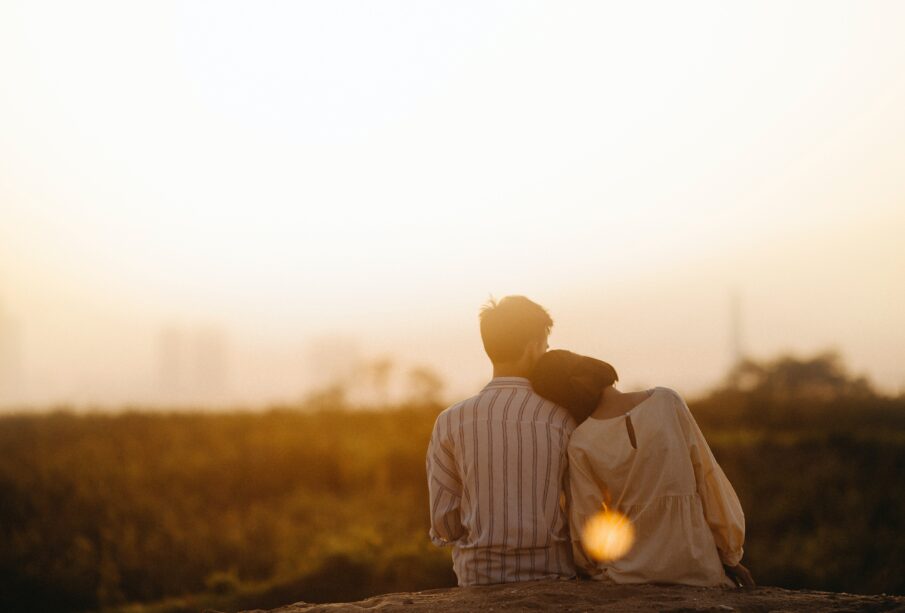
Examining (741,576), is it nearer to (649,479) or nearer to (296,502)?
(649,479)

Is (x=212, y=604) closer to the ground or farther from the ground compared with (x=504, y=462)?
closer to the ground

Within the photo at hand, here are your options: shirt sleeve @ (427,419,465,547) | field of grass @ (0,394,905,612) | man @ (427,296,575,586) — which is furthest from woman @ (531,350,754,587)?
field of grass @ (0,394,905,612)

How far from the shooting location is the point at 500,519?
5535mm

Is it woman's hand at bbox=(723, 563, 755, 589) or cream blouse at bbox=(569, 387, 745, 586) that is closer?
cream blouse at bbox=(569, 387, 745, 586)

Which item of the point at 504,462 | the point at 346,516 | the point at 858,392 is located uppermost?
the point at 504,462

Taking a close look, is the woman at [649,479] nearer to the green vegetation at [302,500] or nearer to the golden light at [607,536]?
the golden light at [607,536]

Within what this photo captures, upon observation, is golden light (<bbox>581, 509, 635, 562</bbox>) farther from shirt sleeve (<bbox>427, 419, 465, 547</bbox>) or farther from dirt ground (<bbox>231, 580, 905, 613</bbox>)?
shirt sleeve (<bbox>427, 419, 465, 547</bbox>)

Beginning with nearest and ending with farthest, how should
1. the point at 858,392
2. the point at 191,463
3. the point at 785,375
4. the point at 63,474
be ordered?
the point at 63,474
the point at 191,463
the point at 858,392
the point at 785,375

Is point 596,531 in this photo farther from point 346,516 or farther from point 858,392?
point 858,392

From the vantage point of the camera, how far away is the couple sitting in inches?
210

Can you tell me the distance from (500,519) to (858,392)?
2203 cm

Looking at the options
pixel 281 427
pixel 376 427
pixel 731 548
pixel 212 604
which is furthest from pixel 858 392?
pixel 731 548

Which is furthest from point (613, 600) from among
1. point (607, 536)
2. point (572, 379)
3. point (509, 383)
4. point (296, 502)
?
point (296, 502)

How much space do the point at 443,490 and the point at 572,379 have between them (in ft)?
3.24
